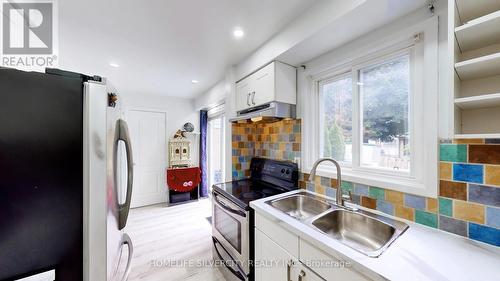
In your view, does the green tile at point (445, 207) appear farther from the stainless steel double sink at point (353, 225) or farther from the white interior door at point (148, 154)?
the white interior door at point (148, 154)

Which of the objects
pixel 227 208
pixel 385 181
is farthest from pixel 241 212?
pixel 385 181

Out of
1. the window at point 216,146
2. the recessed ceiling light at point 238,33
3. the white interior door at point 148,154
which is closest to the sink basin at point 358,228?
the recessed ceiling light at point 238,33

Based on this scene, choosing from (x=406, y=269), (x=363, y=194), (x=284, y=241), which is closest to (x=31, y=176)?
(x=284, y=241)

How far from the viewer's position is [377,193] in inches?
50.7

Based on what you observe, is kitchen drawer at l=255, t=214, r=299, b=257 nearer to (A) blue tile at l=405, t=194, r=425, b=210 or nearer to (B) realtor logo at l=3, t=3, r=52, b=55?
(A) blue tile at l=405, t=194, r=425, b=210

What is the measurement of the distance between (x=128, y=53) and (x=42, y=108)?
5.55 ft

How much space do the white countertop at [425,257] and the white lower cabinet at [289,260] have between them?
0.18 ft

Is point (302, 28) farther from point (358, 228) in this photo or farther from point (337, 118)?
point (358, 228)

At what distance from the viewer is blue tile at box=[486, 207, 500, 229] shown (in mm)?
864

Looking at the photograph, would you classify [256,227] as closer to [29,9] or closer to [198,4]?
[198,4]

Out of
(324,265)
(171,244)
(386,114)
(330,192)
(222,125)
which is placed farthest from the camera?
(222,125)

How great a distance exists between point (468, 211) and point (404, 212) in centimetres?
28

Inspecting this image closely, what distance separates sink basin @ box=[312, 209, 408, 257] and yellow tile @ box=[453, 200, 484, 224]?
245 millimetres

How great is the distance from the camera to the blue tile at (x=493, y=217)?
2.84ft
